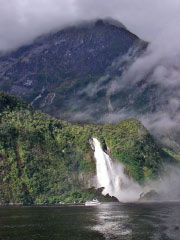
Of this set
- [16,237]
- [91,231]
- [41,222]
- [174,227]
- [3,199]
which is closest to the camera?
[16,237]

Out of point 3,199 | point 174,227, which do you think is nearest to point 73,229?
point 174,227

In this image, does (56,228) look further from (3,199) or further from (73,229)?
(3,199)

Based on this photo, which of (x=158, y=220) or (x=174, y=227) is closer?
(x=174, y=227)

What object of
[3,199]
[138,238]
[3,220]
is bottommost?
[138,238]

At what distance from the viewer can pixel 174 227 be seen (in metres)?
93.1

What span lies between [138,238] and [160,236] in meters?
5.91

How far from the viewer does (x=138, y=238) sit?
78.6 metres

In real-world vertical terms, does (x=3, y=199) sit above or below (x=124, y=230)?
above

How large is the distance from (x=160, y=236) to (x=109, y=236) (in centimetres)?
1141

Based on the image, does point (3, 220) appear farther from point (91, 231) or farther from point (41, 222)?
point (91, 231)


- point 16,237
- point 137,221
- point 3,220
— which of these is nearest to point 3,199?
point 3,220

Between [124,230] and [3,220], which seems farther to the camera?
[3,220]

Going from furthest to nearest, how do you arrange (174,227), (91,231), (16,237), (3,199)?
Answer: (3,199) < (174,227) < (91,231) < (16,237)

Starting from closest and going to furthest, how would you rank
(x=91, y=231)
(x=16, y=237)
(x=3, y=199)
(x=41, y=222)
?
(x=16, y=237) < (x=91, y=231) < (x=41, y=222) < (x=3, y=199)
